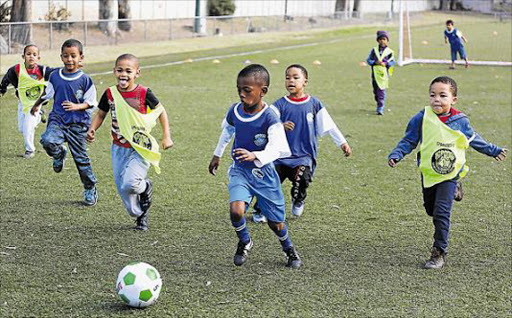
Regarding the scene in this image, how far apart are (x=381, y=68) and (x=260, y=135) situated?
9.67 m

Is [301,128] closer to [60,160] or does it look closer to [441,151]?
[441,151]

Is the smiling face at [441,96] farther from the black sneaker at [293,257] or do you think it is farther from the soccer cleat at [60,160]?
the soccer cleat at [60,160]

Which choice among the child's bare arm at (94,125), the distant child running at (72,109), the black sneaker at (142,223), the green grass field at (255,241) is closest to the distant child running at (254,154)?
the green grass field at (255,241)

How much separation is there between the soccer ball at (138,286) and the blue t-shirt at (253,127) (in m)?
1.25

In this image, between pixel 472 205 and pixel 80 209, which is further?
pixel 472 205

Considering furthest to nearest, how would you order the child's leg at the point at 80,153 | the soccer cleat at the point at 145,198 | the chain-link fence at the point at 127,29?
1. the chain-link fence at the point at 127,29
2. the child's leg at the point at 80,153
3. the soccer cleat at the point at 145,198

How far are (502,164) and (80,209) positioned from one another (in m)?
5.76

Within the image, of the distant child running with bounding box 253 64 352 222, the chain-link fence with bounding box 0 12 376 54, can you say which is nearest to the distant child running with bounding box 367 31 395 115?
the distant child running with bounding box 253 64 352 222

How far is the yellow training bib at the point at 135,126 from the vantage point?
24.5 feet

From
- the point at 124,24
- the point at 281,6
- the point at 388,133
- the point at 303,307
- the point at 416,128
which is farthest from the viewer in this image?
the point at 281,6

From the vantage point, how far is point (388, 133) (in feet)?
44.9

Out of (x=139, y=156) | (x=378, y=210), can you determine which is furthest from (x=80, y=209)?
(x=378, y=210)

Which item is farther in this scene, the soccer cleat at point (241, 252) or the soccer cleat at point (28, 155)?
Result: the soccer cleat at point (28, 155)

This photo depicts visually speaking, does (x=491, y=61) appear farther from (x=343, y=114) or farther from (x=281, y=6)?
(x=281, y=6)
